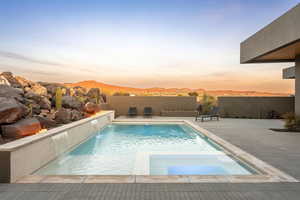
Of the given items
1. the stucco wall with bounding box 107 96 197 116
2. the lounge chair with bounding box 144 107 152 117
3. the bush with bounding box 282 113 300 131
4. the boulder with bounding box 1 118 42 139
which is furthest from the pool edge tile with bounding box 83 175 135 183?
the stucco wall with bounding box 107 96 197 116

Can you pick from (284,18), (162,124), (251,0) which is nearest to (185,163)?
(284,18)

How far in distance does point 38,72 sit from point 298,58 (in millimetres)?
20154

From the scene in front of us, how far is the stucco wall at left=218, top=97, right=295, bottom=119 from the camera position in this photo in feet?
43.8

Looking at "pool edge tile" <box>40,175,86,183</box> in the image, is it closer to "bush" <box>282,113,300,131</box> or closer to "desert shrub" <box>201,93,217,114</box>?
"bush" <box>282,113,300,131</box>

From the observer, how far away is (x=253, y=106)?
13.6 metres

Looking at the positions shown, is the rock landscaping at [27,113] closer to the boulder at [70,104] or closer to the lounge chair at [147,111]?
the boulder at [70,104]

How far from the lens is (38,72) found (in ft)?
65.7

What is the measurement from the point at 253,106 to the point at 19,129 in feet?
42.9

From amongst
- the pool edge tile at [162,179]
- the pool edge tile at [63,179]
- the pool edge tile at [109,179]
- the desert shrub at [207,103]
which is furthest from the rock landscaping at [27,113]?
the desert shrub at [207,103]

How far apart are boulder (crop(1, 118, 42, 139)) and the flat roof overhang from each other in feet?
22.6

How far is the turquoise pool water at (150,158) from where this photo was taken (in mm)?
4125

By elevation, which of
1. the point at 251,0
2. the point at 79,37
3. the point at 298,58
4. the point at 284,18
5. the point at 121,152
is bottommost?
the point at 121,152

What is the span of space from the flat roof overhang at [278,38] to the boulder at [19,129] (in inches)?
271

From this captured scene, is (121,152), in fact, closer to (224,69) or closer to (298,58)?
(298,58)
